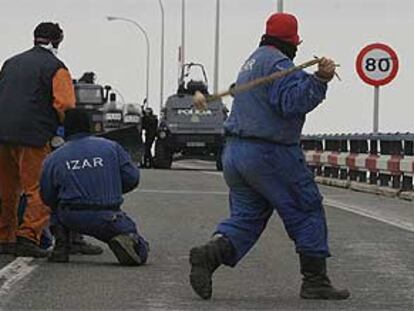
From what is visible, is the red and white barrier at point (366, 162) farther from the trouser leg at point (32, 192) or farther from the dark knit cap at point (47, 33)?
the trouser leg at point (32, 192)

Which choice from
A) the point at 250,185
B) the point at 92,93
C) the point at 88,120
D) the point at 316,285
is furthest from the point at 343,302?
the point at 92,93

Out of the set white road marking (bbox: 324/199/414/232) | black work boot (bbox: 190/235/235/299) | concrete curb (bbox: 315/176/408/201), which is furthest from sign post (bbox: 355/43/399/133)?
black work boot (bbox: 190/235/235/299)

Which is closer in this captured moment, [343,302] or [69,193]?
[343,302]

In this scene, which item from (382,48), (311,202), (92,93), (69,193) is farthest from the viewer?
(92,93)

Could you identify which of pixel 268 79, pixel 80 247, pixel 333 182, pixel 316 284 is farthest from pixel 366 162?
pixel 268 79

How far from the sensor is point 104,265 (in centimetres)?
1058

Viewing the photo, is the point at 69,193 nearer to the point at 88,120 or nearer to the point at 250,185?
the point at 88,120

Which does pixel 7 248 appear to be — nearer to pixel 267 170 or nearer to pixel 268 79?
pixel 267 170

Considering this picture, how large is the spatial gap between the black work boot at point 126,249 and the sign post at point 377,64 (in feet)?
42.7

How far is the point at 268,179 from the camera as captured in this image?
8.50 metres

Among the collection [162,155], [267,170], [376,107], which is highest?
[376,107]

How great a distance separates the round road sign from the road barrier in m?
1.05

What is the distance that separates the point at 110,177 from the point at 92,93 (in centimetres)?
3336

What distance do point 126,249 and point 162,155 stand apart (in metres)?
26.7
